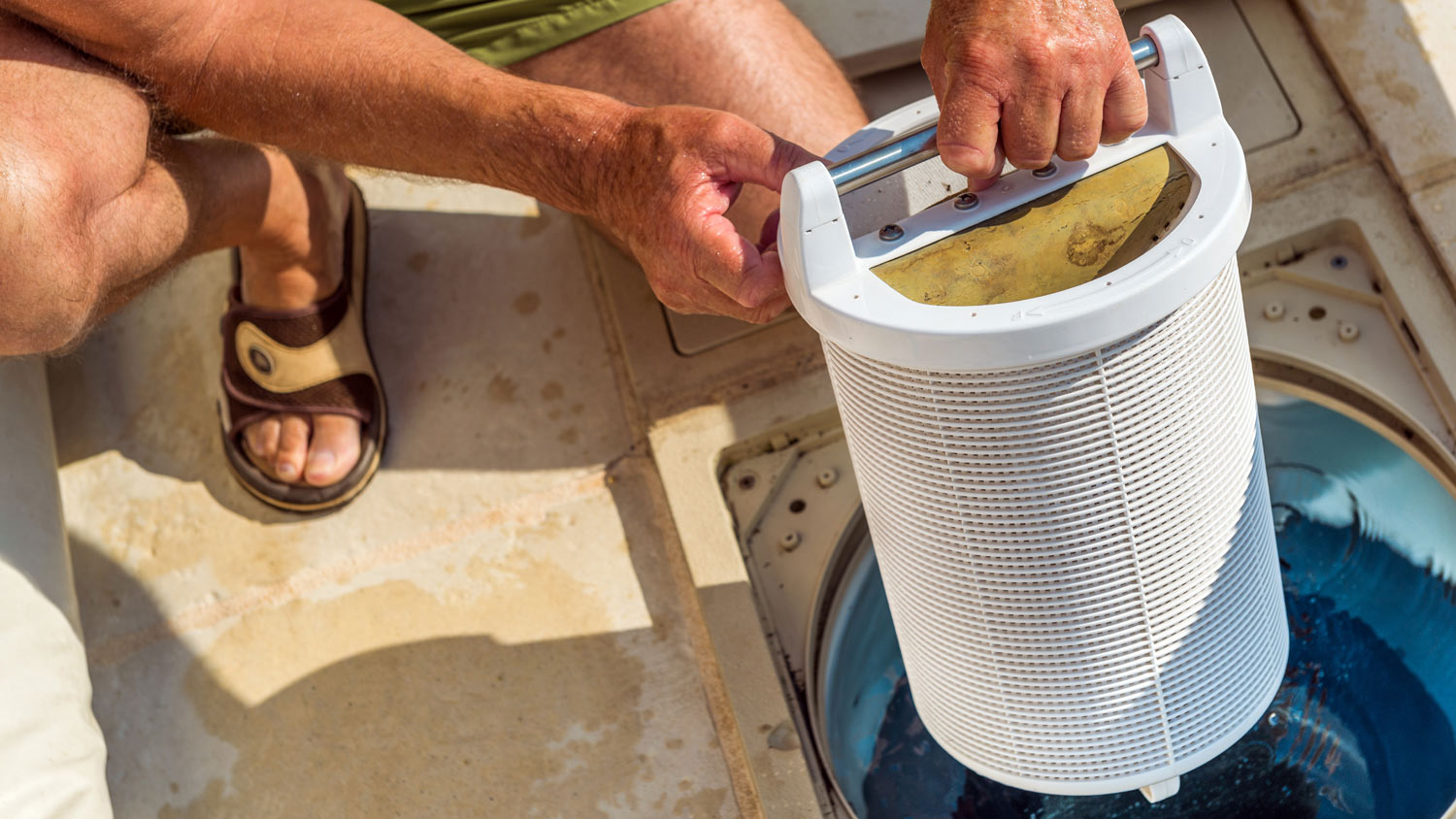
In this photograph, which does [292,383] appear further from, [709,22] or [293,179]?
[709,22]

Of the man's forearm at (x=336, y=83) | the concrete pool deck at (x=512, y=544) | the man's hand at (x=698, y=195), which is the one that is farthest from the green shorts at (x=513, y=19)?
the man's hand at (x=698, y=195)

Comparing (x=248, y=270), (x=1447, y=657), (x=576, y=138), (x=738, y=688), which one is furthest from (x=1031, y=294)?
(x=248, y=270)

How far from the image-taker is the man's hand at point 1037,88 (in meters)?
1.00

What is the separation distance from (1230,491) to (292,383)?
123 cm

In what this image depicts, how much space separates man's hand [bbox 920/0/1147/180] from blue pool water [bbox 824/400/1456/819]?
689 mm

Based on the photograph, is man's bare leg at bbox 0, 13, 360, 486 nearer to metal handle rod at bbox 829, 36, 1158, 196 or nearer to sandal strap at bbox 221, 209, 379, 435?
sandal strap at bbox 221, 209, 379, 435

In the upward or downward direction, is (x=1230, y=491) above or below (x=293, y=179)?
above

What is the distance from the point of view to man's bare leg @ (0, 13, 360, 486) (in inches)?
52.4

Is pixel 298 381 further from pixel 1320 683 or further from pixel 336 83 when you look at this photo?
pixel 1320 683

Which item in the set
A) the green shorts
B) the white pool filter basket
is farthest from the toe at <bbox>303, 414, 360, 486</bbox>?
the white pool filter basket

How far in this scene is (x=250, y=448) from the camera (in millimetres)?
1760

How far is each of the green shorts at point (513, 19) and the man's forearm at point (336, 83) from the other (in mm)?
120

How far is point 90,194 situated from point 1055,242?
1.02 metres

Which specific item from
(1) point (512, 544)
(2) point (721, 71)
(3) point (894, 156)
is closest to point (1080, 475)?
(3) point (894, 156)
